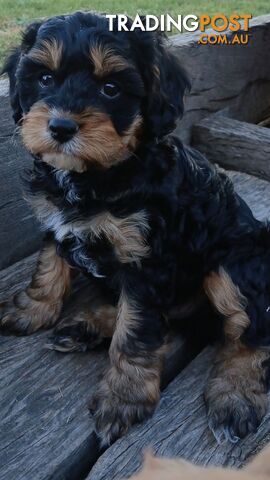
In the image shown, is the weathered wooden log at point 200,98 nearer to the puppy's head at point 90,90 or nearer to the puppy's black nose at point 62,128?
the puppy's head at point 90,90

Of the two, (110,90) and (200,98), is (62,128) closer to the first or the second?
(110,90)

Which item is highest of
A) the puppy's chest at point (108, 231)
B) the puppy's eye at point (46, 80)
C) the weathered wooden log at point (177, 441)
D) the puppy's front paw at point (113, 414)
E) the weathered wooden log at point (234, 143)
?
the puppy's eye at point (46, 80)

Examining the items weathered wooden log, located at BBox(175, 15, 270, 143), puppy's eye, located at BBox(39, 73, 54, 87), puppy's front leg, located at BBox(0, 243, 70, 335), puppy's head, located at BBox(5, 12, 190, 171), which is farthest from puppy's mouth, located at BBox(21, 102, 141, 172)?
weathered wooden log, located at BBox(175, 15, 270, 143)

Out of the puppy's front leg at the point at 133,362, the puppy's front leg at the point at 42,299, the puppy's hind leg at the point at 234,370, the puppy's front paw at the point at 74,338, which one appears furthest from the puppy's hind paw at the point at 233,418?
the puppy's front leg at the point at 42,299

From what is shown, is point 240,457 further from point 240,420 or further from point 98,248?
point 98,248

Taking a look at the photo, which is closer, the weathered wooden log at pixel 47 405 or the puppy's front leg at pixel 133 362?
the weathered wooden log at pixel 47 405

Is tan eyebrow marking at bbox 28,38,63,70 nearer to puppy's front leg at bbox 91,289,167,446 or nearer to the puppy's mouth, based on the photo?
the puppy's mouth
